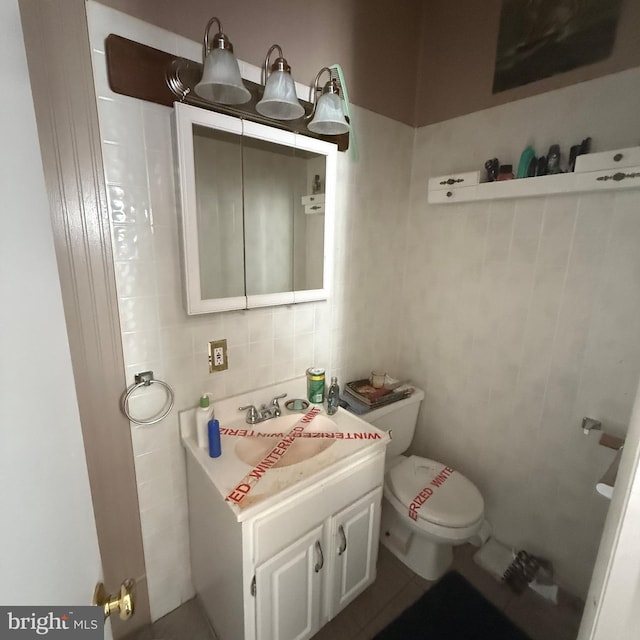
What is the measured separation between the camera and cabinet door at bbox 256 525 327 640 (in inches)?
38.3

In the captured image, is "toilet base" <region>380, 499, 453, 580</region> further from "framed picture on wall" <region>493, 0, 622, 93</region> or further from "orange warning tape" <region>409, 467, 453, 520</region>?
"framed picture on wall" <region>493, 0, 622, 93</region>

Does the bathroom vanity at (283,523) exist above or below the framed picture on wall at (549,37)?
below

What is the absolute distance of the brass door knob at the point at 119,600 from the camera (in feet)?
1.79

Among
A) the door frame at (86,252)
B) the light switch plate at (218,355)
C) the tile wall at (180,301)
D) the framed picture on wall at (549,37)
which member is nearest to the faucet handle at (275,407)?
the tile wall at (180,301)

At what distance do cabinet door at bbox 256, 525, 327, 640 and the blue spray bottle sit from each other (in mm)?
356

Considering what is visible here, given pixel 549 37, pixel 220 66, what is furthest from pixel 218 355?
pixel 549 37

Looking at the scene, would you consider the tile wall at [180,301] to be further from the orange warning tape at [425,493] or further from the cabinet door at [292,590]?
the orange warning tape at [425,493]

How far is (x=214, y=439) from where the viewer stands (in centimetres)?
106

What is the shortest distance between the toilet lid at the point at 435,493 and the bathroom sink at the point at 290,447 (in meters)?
0.48

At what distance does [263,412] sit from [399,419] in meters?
0.75

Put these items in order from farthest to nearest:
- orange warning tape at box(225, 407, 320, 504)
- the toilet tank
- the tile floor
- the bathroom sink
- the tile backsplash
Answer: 1. the toilet tank
2. the tile floor
3. the bathroom sink
4. the tile backsplash
5. orange warning tape at box(225, 407, 320, 504)

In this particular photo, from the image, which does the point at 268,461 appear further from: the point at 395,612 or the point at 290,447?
the point at 395,612

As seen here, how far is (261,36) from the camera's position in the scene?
1.09 metres

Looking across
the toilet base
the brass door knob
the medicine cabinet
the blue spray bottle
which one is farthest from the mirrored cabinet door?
the toilet base
